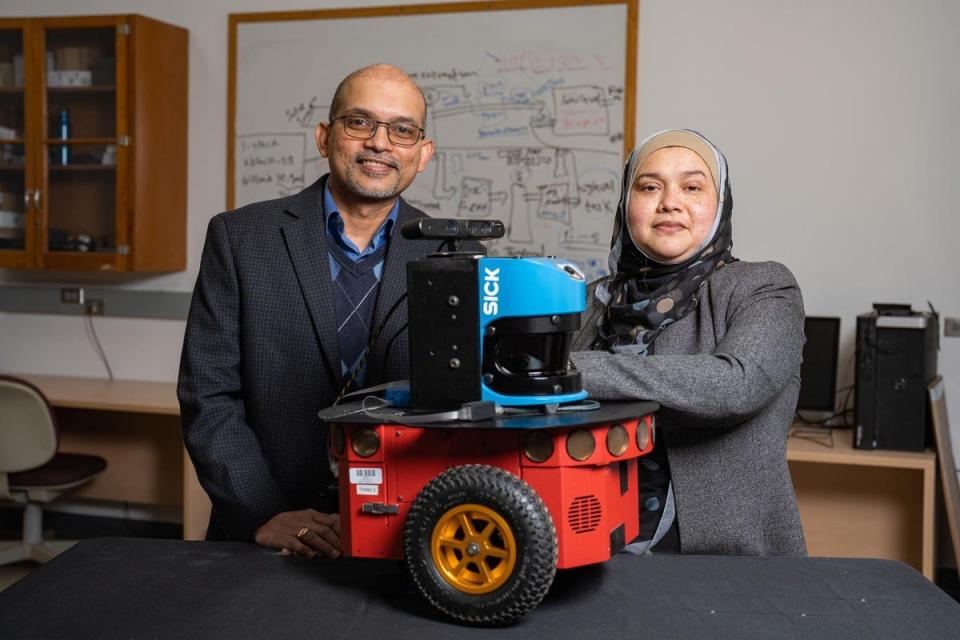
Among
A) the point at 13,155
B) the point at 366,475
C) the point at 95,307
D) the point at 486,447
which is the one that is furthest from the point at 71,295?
the point at 486,447

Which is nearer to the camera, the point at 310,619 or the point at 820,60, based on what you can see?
the point at 310,619

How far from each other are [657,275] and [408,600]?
0.72m

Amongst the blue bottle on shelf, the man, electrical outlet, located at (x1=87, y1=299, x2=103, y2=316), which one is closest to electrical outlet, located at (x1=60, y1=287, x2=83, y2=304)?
electrical outlet, located at (x1=87, y1=299, x2=103, y2=316)

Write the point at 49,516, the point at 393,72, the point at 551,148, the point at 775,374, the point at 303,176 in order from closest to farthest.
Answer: the point at 775,374, the point at 393,72, the point at 551,148, the point at 303,176, the point at 49,516

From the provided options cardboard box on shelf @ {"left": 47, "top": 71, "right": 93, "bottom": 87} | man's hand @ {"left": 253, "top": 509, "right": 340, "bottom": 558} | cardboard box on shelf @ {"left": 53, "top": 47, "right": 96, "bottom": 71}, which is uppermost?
cardboard box on shelf @ {"left": 53, "top": 47, "right": 96, "bottom": 71}

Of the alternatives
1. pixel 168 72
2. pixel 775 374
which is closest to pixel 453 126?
pixel 168 72

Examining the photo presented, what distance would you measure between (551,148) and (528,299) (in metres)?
2.66

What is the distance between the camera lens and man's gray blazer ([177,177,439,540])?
68.3 inches

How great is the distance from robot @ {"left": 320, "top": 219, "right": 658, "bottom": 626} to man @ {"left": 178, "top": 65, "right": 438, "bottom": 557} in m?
0.53

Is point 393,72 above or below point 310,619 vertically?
above

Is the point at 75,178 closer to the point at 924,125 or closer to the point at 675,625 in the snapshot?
the point at 924,125

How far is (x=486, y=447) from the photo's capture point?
115 centimetres

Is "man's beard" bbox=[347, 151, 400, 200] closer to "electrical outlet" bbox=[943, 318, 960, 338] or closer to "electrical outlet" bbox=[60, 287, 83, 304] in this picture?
"electrical outlet" bbox=[943, 318, 960, 338]

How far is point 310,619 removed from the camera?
3.75ft
